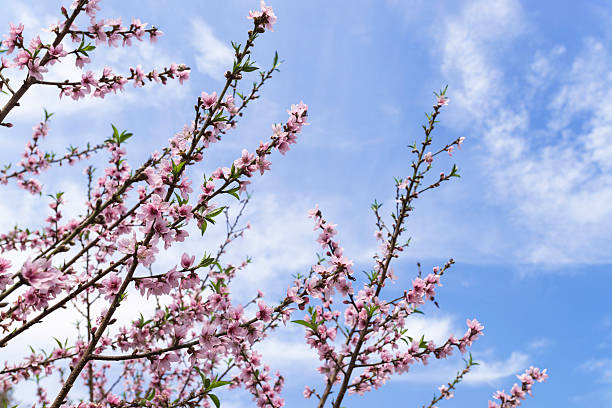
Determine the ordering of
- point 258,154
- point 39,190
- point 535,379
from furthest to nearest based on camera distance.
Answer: point 39,190
point 535,379
point 258,154

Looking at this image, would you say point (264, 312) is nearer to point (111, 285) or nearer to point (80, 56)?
point (111, 285)

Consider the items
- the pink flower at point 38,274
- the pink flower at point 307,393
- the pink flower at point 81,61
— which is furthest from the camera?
the pink flower at point 307,393

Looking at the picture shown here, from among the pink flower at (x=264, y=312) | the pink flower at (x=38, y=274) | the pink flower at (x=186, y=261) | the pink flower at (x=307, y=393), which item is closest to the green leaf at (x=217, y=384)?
the pink flower at (x=264, y=312)

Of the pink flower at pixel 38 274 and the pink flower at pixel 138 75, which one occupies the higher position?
the pink flower at pixel 138 75

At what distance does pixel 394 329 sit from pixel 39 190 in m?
8.83

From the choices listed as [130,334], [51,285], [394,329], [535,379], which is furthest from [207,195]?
[535,379]

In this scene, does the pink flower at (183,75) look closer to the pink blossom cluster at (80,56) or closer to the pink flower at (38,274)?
the pink blossom cluster at (80,56)

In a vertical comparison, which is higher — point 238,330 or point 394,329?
A: point 394,329

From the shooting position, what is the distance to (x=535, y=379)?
7.07 meters

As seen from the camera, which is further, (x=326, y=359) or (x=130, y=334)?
(x=326, y=359)

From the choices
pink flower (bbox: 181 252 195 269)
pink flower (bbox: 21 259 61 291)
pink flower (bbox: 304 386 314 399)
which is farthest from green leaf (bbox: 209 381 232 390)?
pink flower (bbox: 304 386 314 399)

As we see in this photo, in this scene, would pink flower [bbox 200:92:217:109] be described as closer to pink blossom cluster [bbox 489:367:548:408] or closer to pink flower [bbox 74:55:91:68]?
pink flower [bbox 74:55:91:68]

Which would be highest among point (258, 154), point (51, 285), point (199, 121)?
point (199, 121)

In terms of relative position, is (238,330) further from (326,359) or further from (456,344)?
(456,344)
